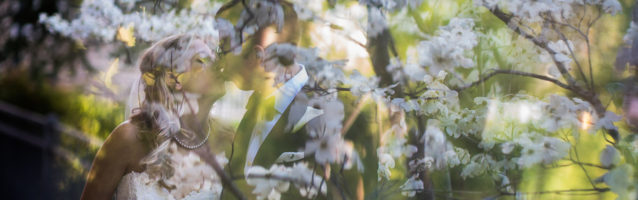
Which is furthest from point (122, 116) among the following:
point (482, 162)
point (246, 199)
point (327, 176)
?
point (482, 162)

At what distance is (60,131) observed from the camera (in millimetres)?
1966

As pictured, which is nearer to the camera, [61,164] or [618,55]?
[618,55]

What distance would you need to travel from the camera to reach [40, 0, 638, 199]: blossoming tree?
1.44m

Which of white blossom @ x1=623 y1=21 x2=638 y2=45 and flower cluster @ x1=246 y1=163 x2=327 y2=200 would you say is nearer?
white blossom @ x1=623 y1=21 x2=638 y2=45

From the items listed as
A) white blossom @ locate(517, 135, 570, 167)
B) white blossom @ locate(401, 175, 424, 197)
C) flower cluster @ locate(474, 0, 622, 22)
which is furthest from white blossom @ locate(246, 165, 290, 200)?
flower cluster @ locate(474, 0, 622, 22)

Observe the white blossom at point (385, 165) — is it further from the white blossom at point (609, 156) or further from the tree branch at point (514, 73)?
the white blossom at point (609, 156)

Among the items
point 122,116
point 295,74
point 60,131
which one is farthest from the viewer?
point 60,131

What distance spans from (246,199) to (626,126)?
48.2 inches

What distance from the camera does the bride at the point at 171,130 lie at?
1.70 metres

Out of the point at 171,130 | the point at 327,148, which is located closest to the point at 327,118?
the point at 327,148

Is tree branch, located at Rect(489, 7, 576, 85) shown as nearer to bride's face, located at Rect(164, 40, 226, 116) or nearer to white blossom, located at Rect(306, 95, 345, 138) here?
white blossom, located at Rect(306, 95, 345, 138)

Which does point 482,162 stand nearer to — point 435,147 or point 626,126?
point 435,147

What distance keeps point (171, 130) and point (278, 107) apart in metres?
0.41

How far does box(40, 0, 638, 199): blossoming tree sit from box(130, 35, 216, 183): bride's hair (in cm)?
6
